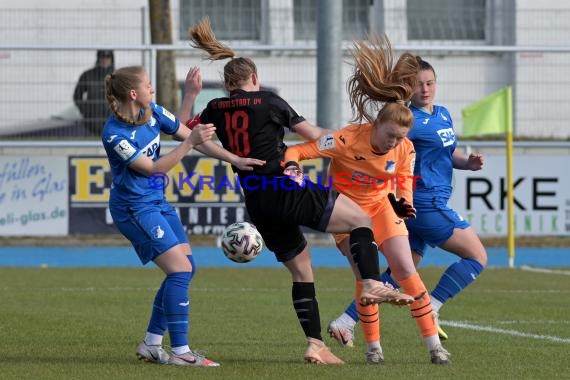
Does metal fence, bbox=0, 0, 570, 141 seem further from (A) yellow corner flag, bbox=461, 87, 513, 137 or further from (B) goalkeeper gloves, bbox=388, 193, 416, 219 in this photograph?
(B) goalkeeper gloves, bbox=388, 193, 416, 219

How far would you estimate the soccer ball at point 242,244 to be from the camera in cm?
873

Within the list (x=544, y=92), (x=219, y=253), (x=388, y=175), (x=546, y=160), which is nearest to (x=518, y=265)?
(x=546, y=160)

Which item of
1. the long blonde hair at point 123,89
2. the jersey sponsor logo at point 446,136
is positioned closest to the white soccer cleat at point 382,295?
the long blonde hair at point 123,89

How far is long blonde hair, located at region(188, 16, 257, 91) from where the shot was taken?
838cm

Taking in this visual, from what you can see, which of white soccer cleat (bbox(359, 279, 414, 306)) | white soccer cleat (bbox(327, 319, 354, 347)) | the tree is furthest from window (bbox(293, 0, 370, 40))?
white soccer cleat (bbox(359, 279, 414, 306))

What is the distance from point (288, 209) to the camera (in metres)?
7.98

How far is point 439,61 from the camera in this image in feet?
68.4

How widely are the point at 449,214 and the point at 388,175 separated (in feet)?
4.77

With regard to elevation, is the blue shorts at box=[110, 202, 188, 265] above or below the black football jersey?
below

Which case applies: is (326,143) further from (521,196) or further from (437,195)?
(521,196)

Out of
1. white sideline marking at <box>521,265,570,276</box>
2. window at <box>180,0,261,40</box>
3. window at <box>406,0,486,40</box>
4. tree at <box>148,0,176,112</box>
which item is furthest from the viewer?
window at <box>406,0,486,40</box>

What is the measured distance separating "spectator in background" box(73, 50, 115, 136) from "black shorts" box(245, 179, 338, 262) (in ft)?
38.4

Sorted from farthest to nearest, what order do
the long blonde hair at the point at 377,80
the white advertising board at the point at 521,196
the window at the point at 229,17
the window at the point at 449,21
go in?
the window at the point at 449,21 → the window at the point at 229,17 → the white advertising board at the point at 521,196 → the long blonde hair at the point at 377,80

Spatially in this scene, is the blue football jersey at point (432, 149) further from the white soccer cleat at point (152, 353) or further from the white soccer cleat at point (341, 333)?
the white soccer cleat at point (152, 353)
